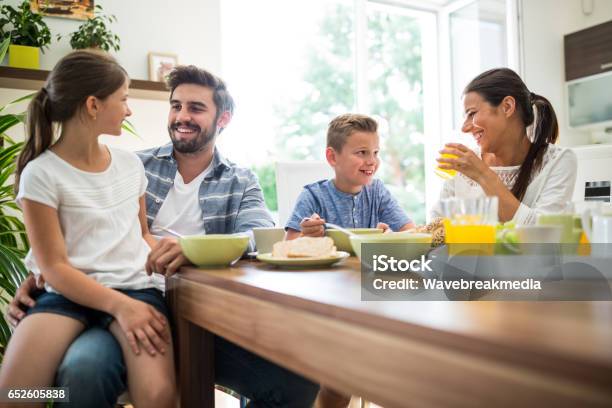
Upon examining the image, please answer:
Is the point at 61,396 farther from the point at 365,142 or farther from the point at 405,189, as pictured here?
the point at 405,189

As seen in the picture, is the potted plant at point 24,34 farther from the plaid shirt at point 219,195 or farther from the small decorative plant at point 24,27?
the plaid shirt at point 219,195

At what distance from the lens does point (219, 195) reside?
67.9 inches

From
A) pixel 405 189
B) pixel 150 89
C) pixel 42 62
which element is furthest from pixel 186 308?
pixel 405 189

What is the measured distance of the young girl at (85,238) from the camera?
1.15 metres

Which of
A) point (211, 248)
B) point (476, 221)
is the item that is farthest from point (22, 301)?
point (476, 221)

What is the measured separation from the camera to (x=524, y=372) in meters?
0.43

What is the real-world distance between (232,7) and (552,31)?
296cm

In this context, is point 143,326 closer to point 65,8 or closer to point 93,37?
point 93,37

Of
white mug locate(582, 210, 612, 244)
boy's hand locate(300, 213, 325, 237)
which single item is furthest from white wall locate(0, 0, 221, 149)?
white mug locate(582, 210, 612, 244)

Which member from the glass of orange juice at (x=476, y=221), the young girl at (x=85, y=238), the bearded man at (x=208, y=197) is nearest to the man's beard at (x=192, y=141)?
the bearded man at (x=208, y=197)

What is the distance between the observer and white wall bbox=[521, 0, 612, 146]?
4.32 m

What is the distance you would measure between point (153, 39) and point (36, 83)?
803 millimetres

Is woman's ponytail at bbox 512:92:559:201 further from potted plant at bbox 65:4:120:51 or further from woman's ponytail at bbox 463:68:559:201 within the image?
potted plant at bbox 65:4:120:51

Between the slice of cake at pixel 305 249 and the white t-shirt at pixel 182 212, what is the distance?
61cm
